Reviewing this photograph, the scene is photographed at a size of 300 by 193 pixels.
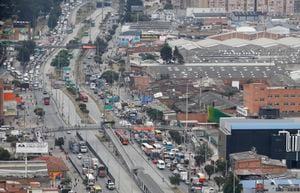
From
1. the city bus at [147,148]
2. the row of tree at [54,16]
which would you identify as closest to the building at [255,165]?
the city bus at [147,148]

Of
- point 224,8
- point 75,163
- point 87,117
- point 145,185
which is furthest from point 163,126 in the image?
point 224,8

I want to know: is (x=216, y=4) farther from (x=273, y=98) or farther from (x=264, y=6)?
(x=273, y=98)

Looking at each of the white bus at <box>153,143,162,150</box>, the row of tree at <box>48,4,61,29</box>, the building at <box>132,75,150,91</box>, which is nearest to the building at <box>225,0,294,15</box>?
the row of tree at <box>48,4,61,29</box>

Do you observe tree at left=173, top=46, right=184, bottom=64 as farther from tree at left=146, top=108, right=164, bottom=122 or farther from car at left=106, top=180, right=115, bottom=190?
car at left=106, top=180, right=115, bottom=190

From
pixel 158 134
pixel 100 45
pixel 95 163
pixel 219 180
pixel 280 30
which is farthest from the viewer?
pixel 280 30

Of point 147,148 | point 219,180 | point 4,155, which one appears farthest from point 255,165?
point 4,155

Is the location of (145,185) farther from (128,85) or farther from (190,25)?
(190,25)

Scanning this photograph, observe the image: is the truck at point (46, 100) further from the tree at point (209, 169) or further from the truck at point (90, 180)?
the truck at point (90, 180)
